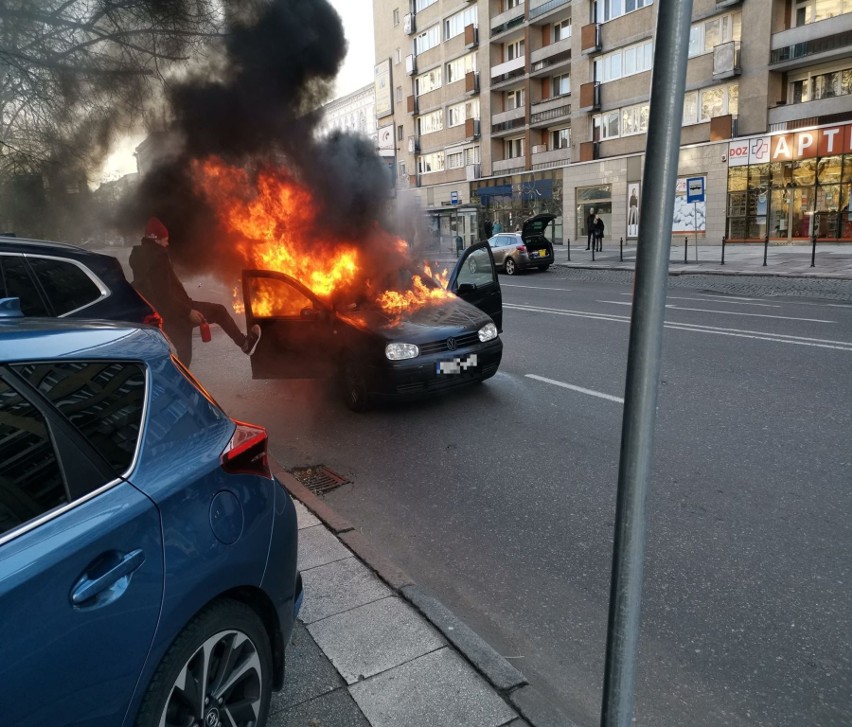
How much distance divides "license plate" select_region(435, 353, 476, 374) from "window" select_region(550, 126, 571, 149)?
33.4 metres

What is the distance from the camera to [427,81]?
157ft

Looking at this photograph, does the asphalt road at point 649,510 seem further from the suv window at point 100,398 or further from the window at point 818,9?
the window at point 818,9

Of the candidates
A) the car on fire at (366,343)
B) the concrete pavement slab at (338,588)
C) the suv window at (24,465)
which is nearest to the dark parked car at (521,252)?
the car on fire at (366,343)

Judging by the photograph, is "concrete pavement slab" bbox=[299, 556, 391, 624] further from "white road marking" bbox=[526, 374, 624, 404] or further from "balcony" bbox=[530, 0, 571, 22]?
"balcony" bbox=[530, 0, 571, 22]

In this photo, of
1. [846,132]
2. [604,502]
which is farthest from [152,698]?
[846,132]

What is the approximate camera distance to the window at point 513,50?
4000cm

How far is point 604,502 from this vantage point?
14.8 ft

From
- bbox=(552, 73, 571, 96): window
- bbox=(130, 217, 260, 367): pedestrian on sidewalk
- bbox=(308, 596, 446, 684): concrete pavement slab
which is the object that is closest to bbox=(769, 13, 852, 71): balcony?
bbox=(552, 73, 571, 96): window

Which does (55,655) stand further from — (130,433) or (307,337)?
(307,337)

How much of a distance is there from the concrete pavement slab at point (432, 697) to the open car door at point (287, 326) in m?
4.53

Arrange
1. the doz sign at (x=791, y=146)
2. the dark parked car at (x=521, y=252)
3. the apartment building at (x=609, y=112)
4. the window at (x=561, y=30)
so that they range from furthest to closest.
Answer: the window at (x=561, y=30) < the apartment building at (x=609, y=112) < the doz sign at (x=791, y=146) < the dark parked car at (x=521, y=252)

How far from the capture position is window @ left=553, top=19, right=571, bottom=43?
3654 centimetres

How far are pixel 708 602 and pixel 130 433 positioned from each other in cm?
284

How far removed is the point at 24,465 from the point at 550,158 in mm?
38730
